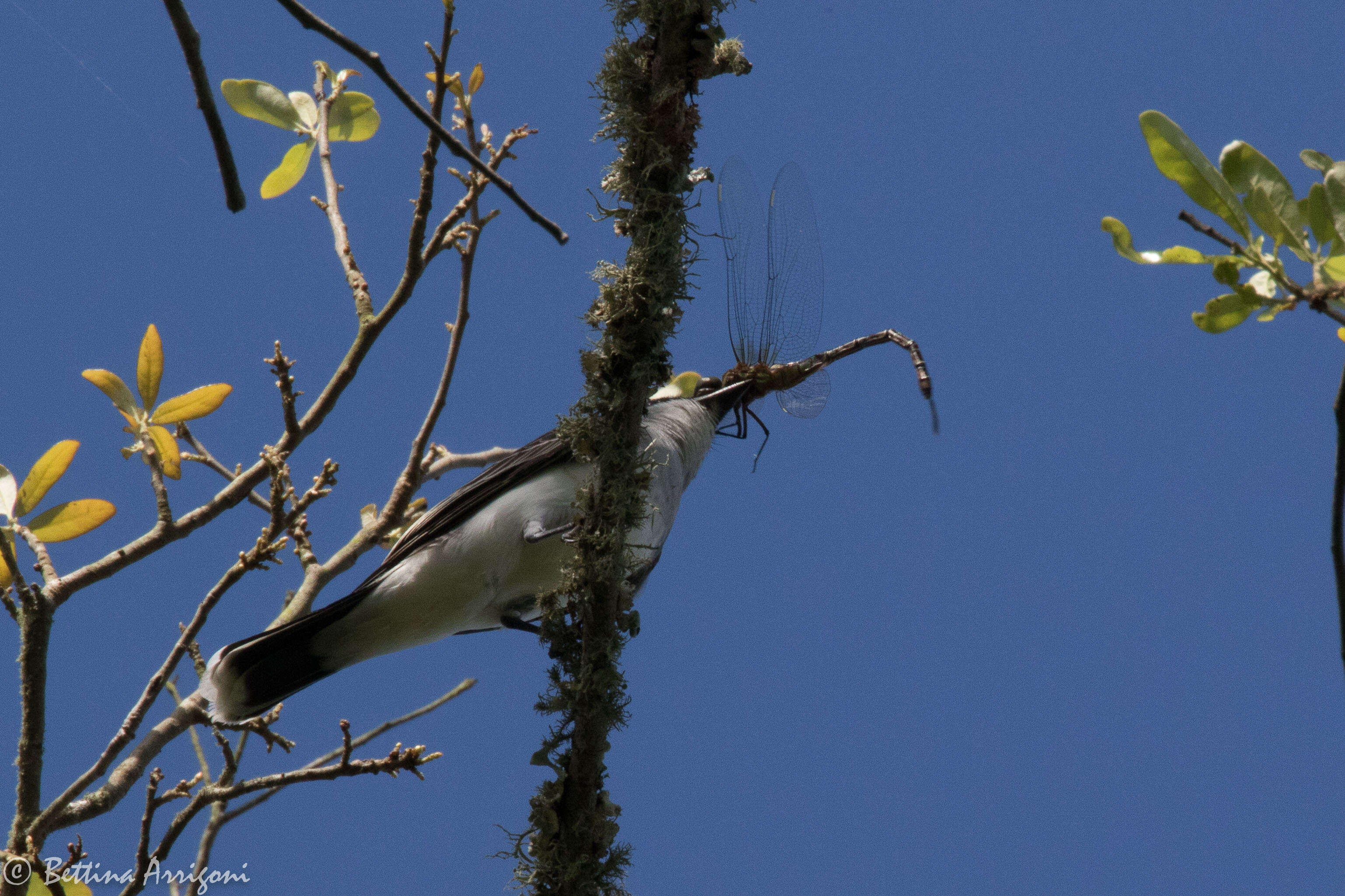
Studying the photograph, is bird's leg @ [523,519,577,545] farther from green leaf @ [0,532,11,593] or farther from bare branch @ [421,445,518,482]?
green leaf @ [0,532,11,593]

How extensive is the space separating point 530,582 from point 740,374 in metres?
0.92

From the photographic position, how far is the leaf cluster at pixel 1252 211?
1.14 meters

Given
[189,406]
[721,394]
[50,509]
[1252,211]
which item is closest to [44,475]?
[50,509]

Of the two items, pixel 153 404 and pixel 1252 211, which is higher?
pixel 153 404

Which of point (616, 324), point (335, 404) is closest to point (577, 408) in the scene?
point (616, 324)

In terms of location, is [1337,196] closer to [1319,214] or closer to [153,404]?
[1319,214]

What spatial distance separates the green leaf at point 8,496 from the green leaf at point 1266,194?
225cm

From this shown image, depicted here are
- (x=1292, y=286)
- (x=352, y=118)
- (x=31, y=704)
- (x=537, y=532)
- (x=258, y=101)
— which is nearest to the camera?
(x=1292, y=286)

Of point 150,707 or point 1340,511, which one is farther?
point 150,707

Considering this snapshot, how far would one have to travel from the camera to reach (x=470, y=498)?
118 inches

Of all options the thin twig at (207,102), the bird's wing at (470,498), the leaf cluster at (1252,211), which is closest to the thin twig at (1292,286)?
the leaf cluster at (1252,211)

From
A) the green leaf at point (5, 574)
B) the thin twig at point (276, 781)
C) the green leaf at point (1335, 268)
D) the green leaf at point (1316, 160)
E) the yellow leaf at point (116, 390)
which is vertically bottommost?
the thin twig at point (276, 781)

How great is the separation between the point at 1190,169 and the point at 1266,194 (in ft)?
0.29

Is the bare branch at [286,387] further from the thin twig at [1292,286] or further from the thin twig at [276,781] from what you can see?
the thin twig at [1292,286]
